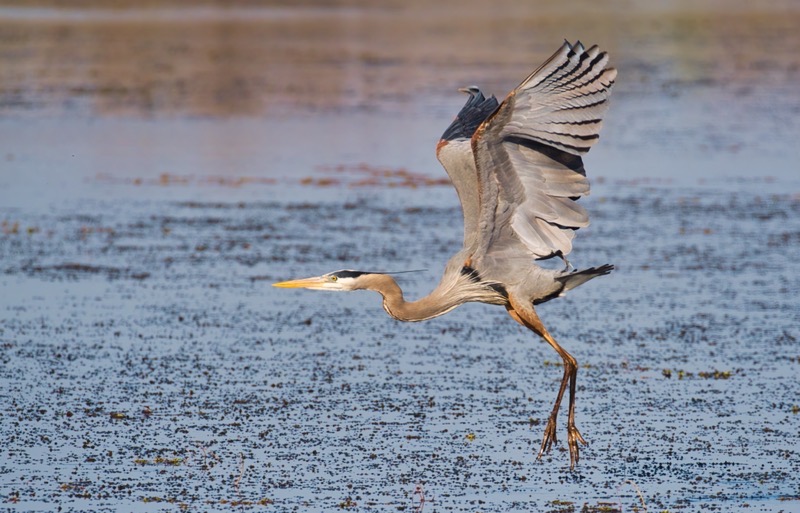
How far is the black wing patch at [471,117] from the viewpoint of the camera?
7.89 metres

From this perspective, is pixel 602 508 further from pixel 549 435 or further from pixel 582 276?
pixel 582 276

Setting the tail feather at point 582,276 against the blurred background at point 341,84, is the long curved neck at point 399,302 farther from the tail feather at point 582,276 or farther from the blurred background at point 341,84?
the blurred background at point 341,84

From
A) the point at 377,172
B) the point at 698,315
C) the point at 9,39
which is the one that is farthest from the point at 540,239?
the point at 9,39

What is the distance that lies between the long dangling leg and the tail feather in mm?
241

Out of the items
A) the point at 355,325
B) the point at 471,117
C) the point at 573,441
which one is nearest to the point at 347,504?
the point at 573,441

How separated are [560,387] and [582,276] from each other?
62 centimetres

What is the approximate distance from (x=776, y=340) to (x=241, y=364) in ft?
11.6

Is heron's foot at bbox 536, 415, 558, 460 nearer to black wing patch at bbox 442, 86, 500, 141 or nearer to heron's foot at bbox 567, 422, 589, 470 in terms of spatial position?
heron's foot at bbox 567, 422, 589, 470

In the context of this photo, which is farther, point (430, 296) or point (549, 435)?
point (430, 296)

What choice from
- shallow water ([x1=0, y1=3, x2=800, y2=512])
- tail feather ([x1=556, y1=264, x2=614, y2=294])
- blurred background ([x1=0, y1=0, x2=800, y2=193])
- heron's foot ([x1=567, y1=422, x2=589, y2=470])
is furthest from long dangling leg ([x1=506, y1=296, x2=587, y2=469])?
blurred background ([x1=0, y1=0, x2=800, y2=193])

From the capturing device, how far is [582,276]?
7.18 metres

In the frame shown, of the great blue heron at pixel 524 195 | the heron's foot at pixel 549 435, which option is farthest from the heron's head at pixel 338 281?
the heron's foot at pixel 549 435

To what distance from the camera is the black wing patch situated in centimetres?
789

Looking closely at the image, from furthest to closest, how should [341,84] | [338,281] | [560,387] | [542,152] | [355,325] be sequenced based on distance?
[341,84], [355,325], [560,387], [338,281], [542,152]
